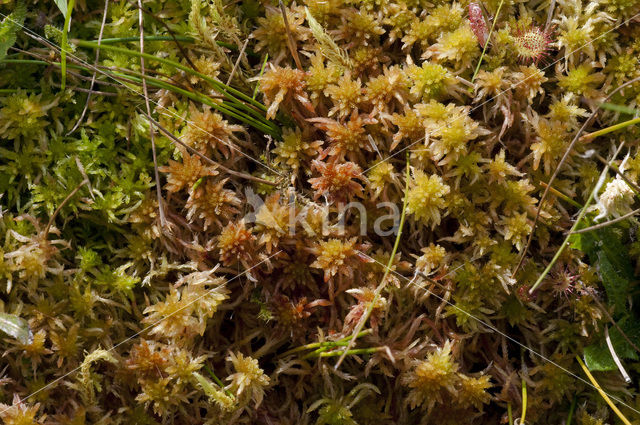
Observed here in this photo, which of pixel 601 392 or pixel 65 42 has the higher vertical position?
pixel 65 42

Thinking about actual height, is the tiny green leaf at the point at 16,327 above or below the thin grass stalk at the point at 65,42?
below

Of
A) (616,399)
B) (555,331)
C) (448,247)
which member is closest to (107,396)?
(448,247)

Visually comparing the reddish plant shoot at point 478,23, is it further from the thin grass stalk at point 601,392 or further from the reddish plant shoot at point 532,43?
the thin grass stalk at point 601,392

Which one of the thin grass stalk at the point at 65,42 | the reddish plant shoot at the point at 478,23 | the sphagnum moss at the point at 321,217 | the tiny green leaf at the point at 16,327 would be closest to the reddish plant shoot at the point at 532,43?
the sphagnum moss at the point at 321,217

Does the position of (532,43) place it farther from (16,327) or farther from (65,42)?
(16,327)

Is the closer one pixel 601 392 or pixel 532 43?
pixel 601 392

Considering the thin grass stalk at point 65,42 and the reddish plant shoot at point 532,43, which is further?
the reddish plant shoot at point 532,43

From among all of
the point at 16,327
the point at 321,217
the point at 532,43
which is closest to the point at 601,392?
the point at 321,217

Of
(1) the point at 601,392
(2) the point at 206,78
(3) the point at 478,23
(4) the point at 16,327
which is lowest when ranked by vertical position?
(1) the point at 601,392
